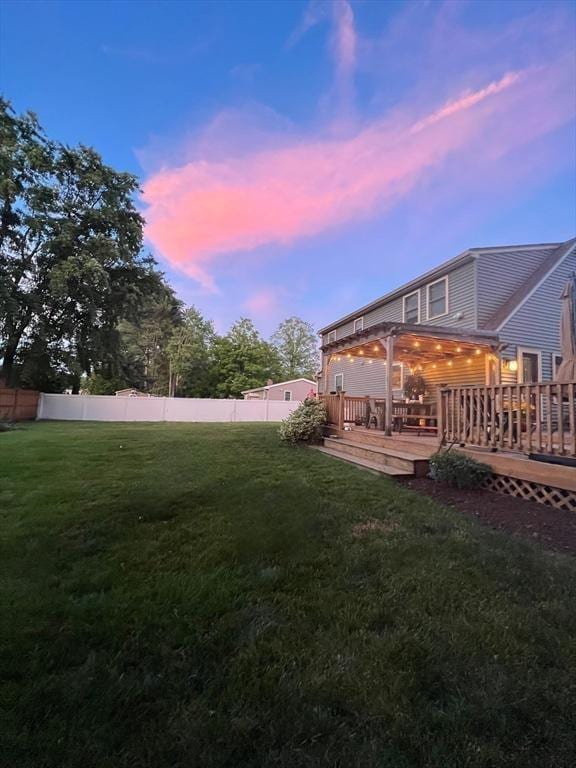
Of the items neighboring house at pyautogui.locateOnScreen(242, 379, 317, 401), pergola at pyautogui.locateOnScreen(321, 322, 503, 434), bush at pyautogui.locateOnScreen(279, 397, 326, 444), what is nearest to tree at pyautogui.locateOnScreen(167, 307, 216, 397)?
neighboring house at pyautogui.locateOnScreen(242, 379, 317, 401)

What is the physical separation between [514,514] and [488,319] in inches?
302

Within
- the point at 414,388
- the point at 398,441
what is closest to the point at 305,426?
the point at 398,441

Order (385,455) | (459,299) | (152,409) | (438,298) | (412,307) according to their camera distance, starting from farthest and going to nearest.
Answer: (152,409) < (412,307) < (438,298) < (459,299) < (385,455)

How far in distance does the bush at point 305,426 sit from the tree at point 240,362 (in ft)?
79.0

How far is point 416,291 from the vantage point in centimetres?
1262

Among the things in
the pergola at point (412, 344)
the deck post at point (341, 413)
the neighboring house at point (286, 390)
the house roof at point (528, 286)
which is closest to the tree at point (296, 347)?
the neighboring house at point (286, 390)

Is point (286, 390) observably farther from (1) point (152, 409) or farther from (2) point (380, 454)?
(2) point (380, 454)

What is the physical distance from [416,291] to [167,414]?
12.9 metres

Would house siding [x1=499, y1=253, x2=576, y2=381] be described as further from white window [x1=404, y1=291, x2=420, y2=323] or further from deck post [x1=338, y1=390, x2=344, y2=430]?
deck post [x1=338, y1=390, x2=344, y2=430]

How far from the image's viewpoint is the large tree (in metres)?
16.6

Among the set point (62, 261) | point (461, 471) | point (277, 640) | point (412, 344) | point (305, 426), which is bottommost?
point (277, 640)

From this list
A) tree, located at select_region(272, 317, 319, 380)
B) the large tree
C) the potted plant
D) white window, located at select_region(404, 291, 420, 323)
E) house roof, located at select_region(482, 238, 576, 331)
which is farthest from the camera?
tree, located at select_region(272, 317, 319, 380)

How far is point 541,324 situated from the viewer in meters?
10.6

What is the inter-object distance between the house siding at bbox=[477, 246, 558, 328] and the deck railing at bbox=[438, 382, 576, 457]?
216 inches
